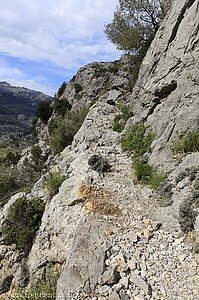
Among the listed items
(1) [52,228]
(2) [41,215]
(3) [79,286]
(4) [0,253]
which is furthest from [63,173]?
(3) [79,286]

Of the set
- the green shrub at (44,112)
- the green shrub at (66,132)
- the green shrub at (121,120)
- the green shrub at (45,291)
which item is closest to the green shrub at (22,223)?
the green shrub at (45,291)

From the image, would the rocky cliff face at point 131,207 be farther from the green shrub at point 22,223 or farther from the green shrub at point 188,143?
the green shrub at point 22,223

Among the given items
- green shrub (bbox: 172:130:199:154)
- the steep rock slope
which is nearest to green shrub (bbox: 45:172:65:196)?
the steep rock slope

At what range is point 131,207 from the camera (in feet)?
34.7

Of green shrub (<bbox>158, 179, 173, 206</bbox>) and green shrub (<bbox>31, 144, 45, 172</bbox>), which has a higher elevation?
green shrub (<bbox>158, 179, 173, 206</bbox>)

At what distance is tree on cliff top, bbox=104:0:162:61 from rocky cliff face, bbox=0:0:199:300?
5.69 metres

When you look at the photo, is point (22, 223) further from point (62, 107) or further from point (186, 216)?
point (62, 107)

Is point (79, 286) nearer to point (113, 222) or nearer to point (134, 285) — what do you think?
point (134, 285)

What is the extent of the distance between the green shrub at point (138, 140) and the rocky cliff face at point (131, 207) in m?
0.35

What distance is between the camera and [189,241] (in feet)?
29.0

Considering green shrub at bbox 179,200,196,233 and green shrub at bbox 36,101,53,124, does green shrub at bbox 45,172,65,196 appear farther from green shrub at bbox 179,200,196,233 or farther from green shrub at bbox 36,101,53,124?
green shrub at bbox 36,101,53,124

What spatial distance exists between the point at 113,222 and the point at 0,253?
6.19 metres

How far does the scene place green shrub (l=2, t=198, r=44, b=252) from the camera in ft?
41.5

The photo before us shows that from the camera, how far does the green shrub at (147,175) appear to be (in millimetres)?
11597
